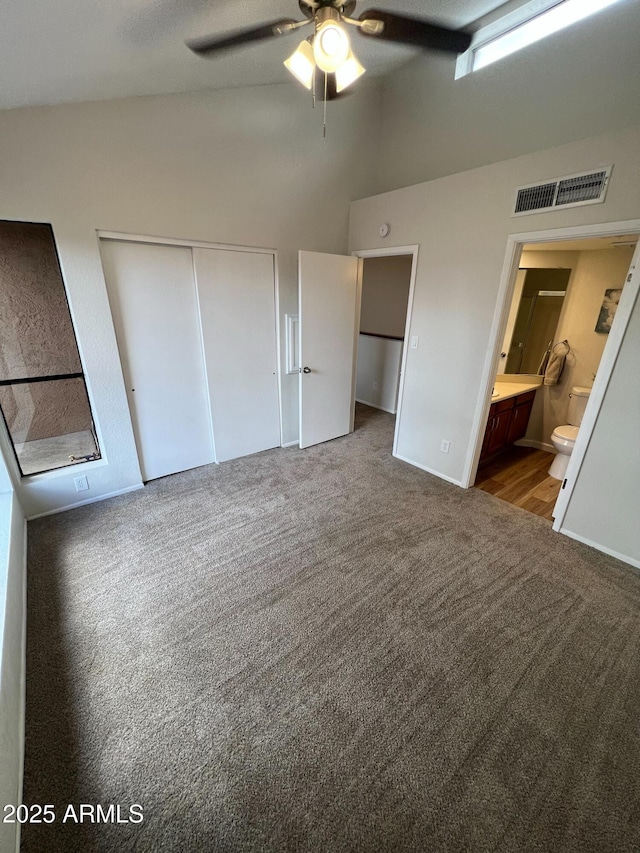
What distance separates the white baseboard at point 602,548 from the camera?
2.15 meters

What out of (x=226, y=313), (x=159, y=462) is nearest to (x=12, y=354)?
(x=159, y=462)

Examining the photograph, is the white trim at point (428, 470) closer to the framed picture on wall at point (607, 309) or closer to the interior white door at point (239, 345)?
the interior white door at point (239, 345)

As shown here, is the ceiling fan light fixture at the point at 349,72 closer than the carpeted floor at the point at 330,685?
No

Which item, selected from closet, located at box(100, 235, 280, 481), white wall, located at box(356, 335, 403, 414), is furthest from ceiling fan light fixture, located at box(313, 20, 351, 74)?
white wall, located at box(356, 335, 403, 414)

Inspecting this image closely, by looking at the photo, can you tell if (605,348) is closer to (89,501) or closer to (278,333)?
(278,333)

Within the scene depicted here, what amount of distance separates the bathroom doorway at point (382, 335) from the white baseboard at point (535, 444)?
5.18 feet

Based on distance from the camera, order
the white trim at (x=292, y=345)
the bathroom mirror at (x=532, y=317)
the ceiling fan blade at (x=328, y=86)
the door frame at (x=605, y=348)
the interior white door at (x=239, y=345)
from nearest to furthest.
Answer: the ceiling fan blade at (x=328, y=86) → the door frame at (x=605, y=348) → the interior white door at (x=239, y=345) → the white trim at (x=292, y=345) → the bathroom mirror at (x=532, y=317)

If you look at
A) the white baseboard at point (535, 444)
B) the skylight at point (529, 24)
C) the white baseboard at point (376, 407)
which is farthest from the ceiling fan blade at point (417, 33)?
the white baseboard at point (376, 407)

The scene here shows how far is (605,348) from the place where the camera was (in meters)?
2.02

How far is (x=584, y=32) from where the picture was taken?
2.21 metres

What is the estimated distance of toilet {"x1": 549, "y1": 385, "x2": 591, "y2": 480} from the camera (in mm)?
2994

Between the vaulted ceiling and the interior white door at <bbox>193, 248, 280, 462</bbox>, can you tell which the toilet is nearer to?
the interior white door at <bbox>193, 248, 280, 462</bbox>

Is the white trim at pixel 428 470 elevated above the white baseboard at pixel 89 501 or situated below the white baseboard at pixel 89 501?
above

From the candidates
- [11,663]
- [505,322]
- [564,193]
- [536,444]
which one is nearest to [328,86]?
[564,193]
